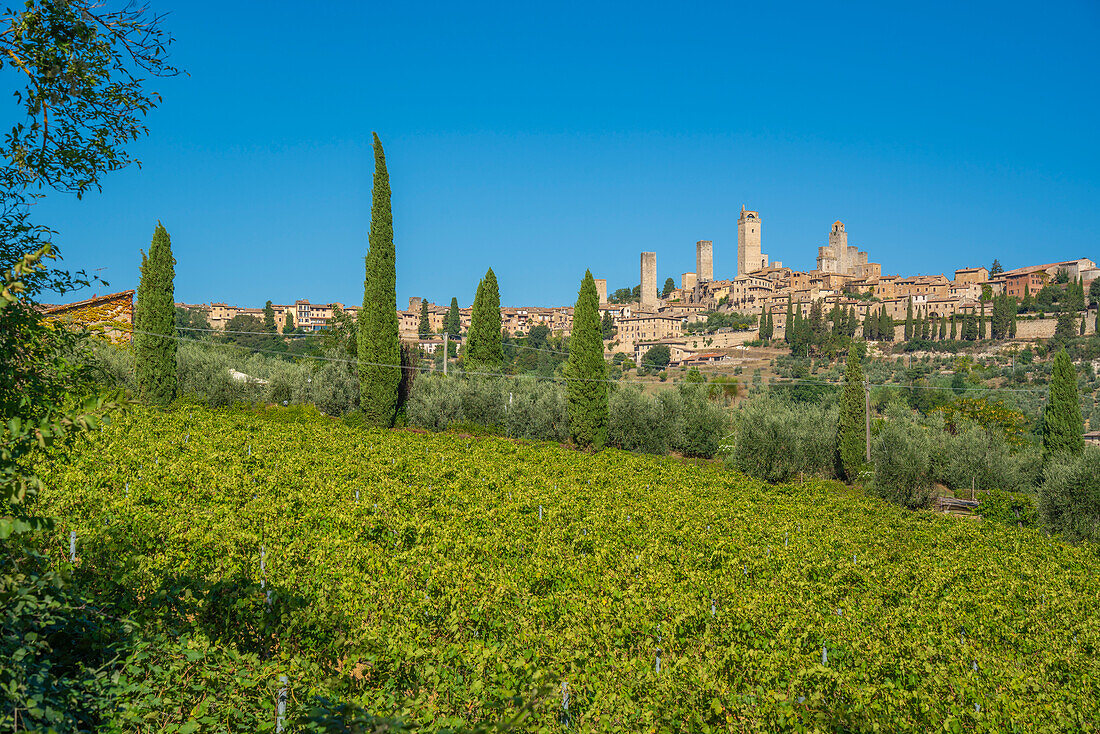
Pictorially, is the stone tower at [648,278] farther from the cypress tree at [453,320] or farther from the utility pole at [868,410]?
the utility pole at [868,410]

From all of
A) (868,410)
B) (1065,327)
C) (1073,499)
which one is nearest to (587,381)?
(868,410)

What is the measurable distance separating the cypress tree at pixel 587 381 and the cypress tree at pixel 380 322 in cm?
679

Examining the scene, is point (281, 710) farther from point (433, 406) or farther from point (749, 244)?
point (749, 244)

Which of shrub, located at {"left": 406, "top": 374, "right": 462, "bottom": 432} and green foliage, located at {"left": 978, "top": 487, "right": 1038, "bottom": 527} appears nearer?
green foliage, located at {"left": 978, "top": 487, "right": 1038, "bottom": 527}

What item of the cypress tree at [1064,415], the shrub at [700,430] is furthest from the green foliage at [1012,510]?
the shrub at [700,430]

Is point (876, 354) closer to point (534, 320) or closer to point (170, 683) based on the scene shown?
point (534, 320)

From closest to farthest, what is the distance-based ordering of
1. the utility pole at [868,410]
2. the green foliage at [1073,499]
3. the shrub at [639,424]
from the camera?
the green foliage at [1073,499]
the utility pole at [868,410]
the shrub at [639,424]

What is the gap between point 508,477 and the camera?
14.6m

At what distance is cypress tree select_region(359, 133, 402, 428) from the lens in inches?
981

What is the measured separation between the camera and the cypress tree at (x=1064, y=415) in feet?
74.2

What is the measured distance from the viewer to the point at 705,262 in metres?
128

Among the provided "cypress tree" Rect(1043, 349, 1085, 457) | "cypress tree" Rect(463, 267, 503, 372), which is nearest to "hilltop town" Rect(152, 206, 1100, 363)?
"cypress tree" Rect(463, 267, 503, 372)

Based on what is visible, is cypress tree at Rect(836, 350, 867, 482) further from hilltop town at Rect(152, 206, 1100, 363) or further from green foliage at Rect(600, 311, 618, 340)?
green foliage at Rect(600, 311, 618, 340)

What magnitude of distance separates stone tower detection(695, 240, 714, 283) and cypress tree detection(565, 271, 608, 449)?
→ 10371 centimetres
